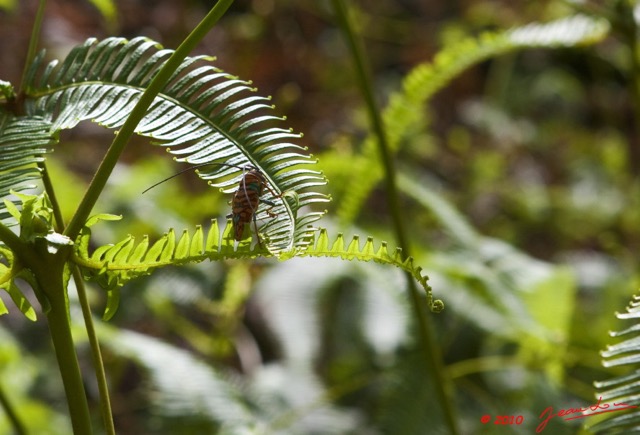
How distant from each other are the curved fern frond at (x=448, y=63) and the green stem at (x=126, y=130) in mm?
860

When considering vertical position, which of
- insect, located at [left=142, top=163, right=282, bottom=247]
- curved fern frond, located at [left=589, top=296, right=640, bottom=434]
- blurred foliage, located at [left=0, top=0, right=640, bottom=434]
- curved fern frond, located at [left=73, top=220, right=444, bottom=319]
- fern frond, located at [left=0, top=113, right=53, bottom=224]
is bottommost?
curved fern frond, located at [left=589, top=296, right=640, bottom=434]

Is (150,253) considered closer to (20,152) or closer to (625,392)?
(20,152)

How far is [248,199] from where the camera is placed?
1.97ft

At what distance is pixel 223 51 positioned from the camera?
3156 mm

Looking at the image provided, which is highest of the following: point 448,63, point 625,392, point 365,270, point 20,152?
point 448,63

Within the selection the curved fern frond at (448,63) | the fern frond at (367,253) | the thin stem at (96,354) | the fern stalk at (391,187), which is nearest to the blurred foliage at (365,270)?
the curved fern frond at (448,63)

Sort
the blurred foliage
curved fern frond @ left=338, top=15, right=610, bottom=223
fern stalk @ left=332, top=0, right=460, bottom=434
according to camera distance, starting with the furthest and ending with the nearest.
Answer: the blurred foliage → curved fern frond @ left=338, top=15, right=610, bottom=223 → fern stalk @ left=332, top=0, right=460, bottom=434

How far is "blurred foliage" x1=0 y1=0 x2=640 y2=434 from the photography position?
161cm

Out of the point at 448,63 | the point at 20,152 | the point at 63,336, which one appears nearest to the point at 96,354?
the point at 63,336

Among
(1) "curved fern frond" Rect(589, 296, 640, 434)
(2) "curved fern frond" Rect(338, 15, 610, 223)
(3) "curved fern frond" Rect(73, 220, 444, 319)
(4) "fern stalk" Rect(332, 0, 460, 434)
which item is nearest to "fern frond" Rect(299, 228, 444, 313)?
(3) "curved fern frond" Rect(73, 220, 444, 319)

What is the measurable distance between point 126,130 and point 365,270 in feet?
4.39

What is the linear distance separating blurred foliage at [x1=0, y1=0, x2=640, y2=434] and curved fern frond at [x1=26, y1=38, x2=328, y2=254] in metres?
0.61

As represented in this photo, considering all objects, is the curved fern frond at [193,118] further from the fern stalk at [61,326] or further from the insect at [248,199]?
the fern stalk at [61,326]

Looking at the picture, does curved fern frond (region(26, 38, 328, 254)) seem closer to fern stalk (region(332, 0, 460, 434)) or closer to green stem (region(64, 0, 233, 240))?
green stem (region(64, 0, 233, 240))
